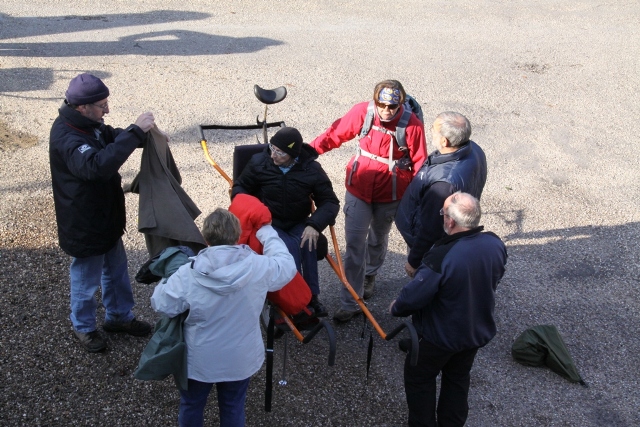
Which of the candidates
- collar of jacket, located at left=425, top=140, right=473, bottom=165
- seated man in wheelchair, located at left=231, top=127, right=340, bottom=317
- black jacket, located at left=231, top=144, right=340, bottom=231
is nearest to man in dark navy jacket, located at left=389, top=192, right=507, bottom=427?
collar of jacket, located at left=425, top=140, right=473, bottom=165

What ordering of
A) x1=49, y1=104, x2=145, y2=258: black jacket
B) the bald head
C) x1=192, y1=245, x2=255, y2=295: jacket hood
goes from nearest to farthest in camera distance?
x1=192, y1=245, x2=255, y2=295: jacket hood
x1=49, y1=104, x2=145, y2=258: black jacket
the bald head

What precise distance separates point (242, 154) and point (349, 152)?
2.84m

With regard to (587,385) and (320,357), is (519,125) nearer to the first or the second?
(587,385)

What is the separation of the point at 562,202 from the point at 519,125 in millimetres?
1847

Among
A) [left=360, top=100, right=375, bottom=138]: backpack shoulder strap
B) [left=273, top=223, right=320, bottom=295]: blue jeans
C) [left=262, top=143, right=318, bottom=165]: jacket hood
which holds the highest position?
[left=360, top=100, right=375, bottom=138]: backpack shoulder strap

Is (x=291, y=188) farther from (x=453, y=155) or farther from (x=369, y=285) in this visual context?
(x=369, y=285)

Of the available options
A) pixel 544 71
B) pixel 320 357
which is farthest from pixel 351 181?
pixel 544 71

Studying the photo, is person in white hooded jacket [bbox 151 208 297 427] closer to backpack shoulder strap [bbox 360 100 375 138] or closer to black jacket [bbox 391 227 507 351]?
black jacket [bbox 391 227 507 351]

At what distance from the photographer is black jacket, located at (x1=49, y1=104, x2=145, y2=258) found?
3.75 meters

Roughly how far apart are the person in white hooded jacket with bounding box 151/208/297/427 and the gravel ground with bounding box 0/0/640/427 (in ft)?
2.83

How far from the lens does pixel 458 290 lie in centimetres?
344

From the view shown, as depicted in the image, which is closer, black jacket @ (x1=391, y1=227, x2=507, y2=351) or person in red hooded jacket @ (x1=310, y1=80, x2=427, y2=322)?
black jacket @ (x1=391, y1=227, x2=507, y2=351)

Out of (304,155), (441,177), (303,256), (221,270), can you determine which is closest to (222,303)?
(221,270)

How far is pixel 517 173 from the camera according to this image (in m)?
7.44
